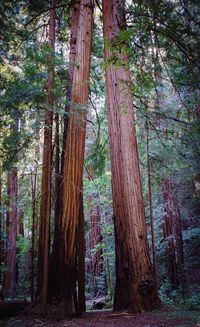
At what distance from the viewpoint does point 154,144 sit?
37.6 ft

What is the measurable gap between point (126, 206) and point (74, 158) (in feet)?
4.82

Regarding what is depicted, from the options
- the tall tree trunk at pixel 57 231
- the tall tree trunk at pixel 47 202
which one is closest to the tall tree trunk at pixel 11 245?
the tall tree trunk at pixel 57 231

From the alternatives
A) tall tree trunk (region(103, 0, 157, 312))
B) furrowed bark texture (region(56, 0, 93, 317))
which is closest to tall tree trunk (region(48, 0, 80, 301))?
furrowed bark texture (region(56, 0, 93, 317))

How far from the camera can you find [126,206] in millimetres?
6117

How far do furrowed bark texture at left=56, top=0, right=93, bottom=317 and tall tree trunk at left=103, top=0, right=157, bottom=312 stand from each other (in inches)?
21.9

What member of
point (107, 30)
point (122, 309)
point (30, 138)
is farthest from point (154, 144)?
point (122, 309)

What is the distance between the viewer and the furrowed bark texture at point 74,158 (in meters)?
5.68

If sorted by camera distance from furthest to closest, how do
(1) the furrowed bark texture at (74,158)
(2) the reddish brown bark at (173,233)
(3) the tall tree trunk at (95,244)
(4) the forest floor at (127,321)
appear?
(3) the tall tree trunk at (95,244)
(2) the reddish brown bark at (173,233)
(1) the furrowed bark texture at (74,158)
(4) the forest floor at (127,321)

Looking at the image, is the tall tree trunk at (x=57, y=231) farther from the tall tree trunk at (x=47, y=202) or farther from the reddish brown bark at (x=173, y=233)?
the reddish brown bark at (x=173, y=233)

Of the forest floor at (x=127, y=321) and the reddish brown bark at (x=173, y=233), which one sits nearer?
the forest floor at (x=127, y=321)

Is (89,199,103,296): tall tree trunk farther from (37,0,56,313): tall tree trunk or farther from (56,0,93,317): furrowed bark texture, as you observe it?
(37,0,56,313): tall tree trunk

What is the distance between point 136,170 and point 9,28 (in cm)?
492

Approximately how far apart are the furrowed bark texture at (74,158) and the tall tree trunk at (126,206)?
21.9 inches

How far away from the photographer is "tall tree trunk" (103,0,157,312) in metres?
5.57
